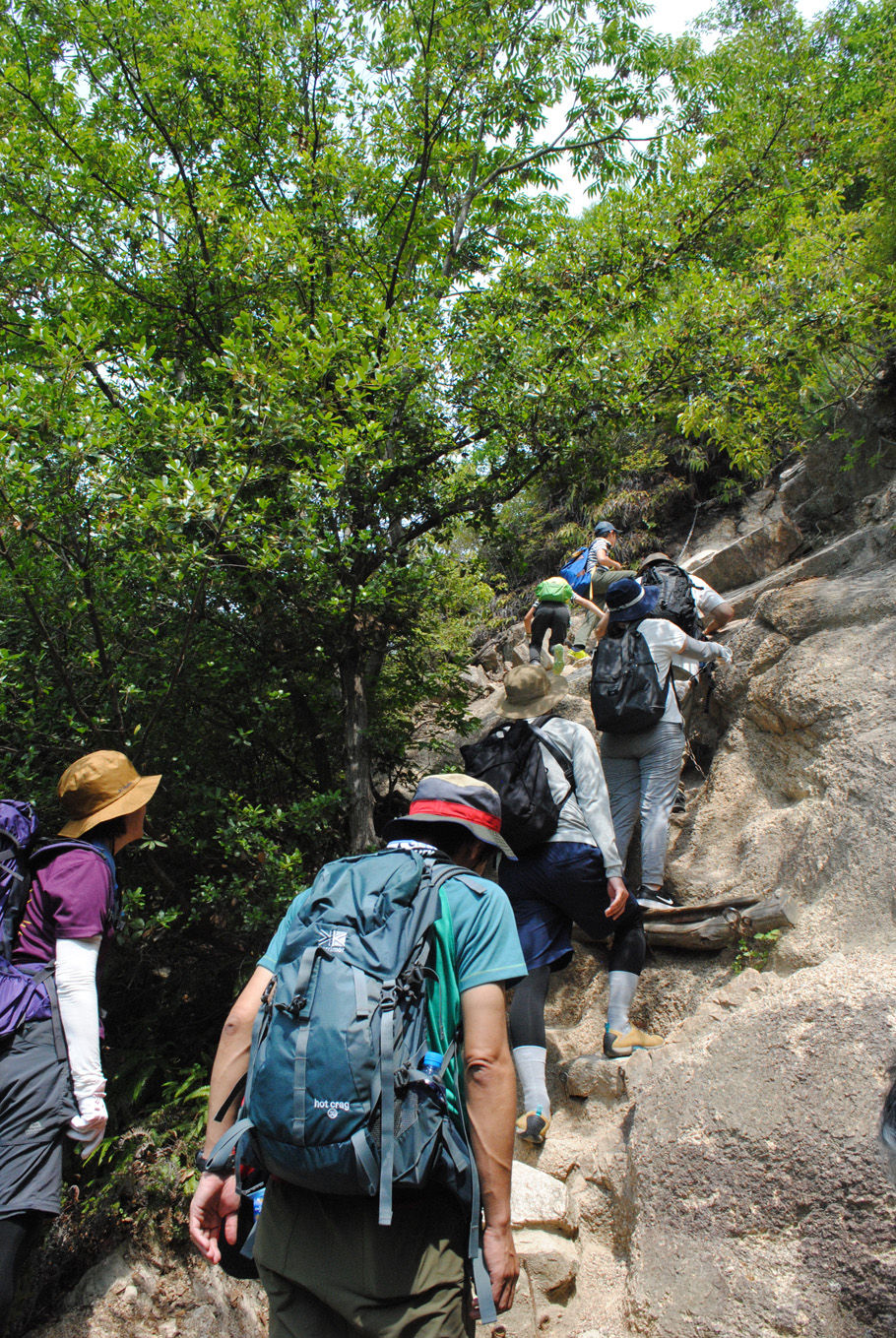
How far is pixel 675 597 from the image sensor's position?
6.41 metres

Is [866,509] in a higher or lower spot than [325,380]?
lower

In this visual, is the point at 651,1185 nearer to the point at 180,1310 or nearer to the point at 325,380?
the point at 180,1310

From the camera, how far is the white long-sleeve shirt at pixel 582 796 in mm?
4270

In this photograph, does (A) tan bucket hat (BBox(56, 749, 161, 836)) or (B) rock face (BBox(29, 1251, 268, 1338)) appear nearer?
(A) tan bucket hat (BBox(56, 749, 161, 836))

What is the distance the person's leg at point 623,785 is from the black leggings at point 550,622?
3822 millimetres

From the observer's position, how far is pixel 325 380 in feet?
20.5

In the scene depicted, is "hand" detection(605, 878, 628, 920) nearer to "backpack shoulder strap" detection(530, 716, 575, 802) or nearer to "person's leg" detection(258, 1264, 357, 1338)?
"backpack shoulder strap" detection(530, 716, 575, 802)

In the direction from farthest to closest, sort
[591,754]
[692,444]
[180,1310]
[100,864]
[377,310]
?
1. [692,444]
2. [377,310]
3. [591,754]
4. [180,1310]
5. [100,864]

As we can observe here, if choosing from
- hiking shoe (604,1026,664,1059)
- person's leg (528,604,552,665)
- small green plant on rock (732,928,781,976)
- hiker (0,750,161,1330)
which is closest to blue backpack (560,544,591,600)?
person's leg (528,604,552,665)

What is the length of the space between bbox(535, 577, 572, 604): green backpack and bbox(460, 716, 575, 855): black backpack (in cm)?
443

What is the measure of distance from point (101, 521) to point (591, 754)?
3042mm

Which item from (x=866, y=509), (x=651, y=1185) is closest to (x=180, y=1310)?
(x=651, y=1185)

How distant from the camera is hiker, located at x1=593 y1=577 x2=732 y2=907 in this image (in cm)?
511

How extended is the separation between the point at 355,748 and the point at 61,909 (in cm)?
337
